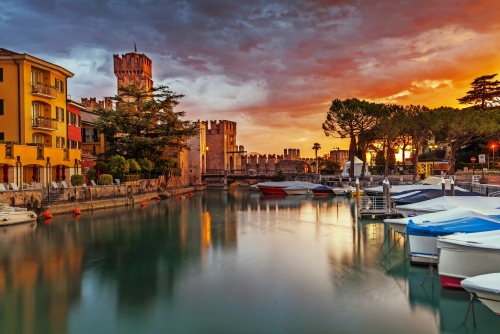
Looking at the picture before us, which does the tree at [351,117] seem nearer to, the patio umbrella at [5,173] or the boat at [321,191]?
the boat at [321,191]

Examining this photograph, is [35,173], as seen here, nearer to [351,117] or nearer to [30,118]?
[30,118]

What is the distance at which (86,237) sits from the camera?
18.2 m

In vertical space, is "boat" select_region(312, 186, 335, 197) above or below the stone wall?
below

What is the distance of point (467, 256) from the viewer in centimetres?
894

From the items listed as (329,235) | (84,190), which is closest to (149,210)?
(84,190)

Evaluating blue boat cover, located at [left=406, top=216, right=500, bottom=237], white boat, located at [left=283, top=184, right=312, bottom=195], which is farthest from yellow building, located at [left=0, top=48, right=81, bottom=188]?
white boat, located at [left=283, top=184, right=312, bottom=195]

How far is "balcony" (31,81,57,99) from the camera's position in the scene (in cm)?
2627

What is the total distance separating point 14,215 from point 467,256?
19.5 m

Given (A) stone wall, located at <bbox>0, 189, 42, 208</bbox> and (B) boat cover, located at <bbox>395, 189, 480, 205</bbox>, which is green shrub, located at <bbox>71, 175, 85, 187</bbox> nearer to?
(A) stone wall, located at <bbox>0, 189, 42, 208</bbox>

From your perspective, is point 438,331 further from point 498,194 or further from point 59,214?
point 59,214

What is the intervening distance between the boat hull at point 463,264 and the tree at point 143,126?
3135 cm

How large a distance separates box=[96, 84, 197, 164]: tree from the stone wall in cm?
1430

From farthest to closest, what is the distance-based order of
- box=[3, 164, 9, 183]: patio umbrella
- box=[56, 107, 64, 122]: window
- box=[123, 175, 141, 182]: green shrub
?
box=[123, 175, 141, 182]: green shrub, box=[56, 107, 64, 122]: window, box=[3, 164, 9, 183]: patio umbrella

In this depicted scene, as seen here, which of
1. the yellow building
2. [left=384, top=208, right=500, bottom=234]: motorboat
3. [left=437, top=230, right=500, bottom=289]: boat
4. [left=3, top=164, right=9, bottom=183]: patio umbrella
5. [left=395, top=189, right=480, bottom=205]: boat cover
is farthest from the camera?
the yellow building
